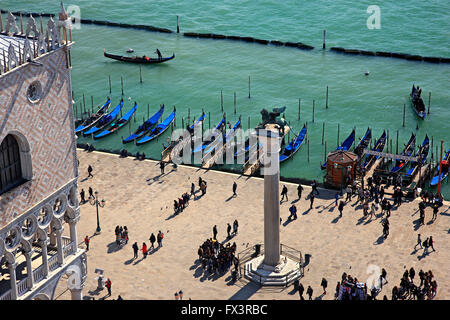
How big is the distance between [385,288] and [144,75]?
185 ft

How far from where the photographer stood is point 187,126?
8412cm

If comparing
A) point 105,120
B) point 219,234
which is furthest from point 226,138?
point 219,234

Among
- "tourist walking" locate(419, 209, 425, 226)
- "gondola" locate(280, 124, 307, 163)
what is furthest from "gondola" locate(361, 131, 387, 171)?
"tourist walking" locate(419, 209, 425, 226)

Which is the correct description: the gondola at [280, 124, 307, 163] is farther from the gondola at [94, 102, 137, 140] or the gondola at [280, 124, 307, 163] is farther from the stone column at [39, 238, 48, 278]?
the stone column at [39, 238, 48, 278]

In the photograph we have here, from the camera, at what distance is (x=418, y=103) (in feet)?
303

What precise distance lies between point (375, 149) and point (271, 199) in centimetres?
2794

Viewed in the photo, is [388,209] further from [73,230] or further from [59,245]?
[59,245]

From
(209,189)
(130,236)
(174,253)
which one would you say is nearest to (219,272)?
(174,253)

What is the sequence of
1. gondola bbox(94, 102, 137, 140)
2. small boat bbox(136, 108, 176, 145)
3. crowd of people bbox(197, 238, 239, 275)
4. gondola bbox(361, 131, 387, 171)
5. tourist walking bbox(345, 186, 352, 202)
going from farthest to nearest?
gondola bbox(94, 102, 137, 140) → small boat bbox(136, 108, 176, 145) → gondola bbox(361, 131, 387, 171) → tourist walking bbox(345, 186, 352, 202) → crowd of people bbox(197, 238, 239, 275)

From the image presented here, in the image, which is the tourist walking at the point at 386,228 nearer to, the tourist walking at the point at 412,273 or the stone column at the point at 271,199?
the tourist walking at the point at 412,273

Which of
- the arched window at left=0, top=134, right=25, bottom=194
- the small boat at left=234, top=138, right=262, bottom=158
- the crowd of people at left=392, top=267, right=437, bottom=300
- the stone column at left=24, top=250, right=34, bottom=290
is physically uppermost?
the arched window at left=0, top=134, right=25, bottom=194

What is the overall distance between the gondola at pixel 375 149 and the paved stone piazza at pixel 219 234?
6.95m

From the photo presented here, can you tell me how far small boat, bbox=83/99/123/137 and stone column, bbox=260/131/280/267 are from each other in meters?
33.5

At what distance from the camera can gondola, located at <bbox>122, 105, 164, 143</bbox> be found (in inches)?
3310
